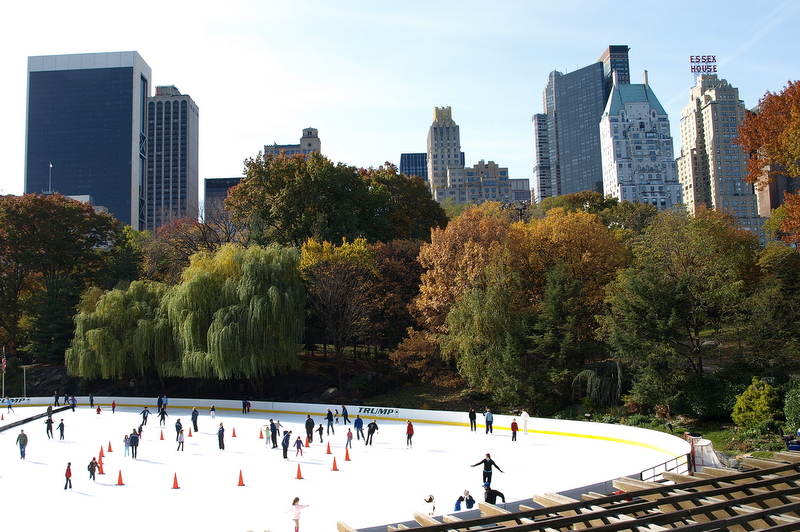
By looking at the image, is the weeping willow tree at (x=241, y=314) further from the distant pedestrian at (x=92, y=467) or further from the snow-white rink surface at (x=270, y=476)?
the distant pedestrian at (x=92, y=467)

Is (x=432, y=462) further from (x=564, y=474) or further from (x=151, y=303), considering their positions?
(x=151, y=303)

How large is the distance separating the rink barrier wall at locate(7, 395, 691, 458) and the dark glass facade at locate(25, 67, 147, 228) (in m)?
140

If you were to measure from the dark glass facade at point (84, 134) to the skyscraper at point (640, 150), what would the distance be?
135 m

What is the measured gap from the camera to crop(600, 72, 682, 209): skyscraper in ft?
562

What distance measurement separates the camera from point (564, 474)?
18859 millimetres

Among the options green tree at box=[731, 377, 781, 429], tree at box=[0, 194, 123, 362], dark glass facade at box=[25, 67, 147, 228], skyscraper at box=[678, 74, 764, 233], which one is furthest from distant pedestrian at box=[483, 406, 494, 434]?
skyscraper at box=[678, 74, 764, 233]

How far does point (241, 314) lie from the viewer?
117 ft

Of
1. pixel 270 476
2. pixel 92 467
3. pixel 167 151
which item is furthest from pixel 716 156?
pixel 92 467

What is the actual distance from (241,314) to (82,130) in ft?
508

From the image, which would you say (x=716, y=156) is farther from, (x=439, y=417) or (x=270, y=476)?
(x=270, y=476)

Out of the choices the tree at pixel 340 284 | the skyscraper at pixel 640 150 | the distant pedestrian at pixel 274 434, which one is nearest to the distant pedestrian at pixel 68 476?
the distant pedestrian at pixel 274 434

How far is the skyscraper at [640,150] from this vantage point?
171250 millimetres

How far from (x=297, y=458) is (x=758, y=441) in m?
16.4

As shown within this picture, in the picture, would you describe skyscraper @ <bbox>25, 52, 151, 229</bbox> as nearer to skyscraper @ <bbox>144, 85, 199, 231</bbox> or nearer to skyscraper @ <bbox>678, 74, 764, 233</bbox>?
skyscraper @ <bbox>144, 85, 199, 231</bbox>
